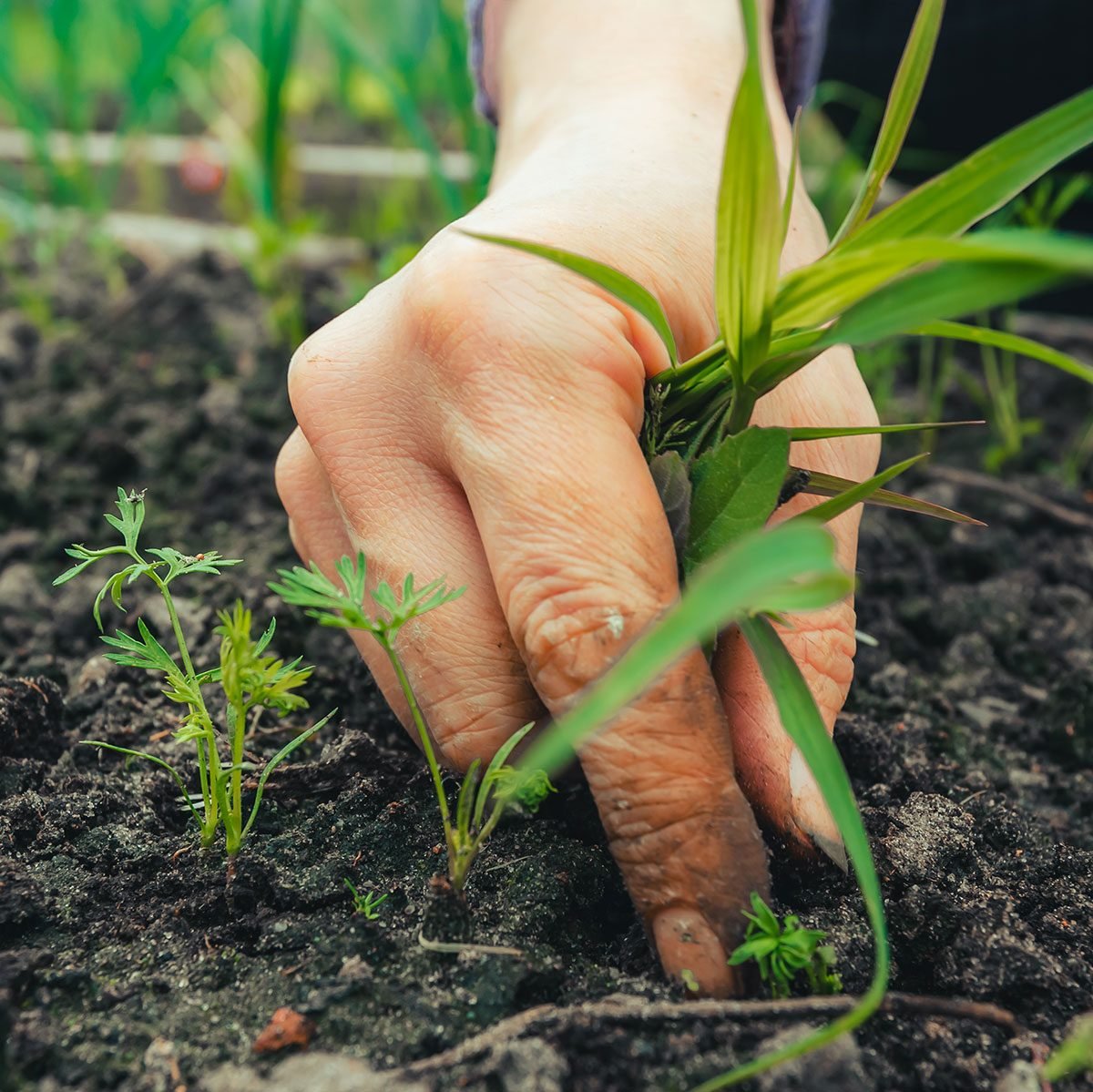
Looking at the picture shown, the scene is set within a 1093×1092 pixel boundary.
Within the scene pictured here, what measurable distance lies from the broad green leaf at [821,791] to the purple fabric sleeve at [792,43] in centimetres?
139

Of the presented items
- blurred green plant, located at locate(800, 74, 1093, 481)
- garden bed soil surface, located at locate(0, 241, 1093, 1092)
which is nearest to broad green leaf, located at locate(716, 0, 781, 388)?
garden bed soil surface, located at locate(0, 241, 1093, 1092)

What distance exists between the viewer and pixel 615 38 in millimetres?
1484

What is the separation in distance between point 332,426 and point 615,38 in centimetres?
75

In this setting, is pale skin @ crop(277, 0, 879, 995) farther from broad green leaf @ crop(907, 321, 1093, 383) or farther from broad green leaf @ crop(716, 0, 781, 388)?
broad green leaf @ crop(907, 321, 1093, 383)

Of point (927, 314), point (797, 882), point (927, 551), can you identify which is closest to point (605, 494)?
point (927, 314)

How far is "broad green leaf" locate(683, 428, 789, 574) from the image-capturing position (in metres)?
0.89

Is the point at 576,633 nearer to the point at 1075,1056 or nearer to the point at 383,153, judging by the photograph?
the point at 1075,1056

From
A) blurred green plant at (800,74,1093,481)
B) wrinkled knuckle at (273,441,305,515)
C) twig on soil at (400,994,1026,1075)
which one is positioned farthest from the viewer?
blurred green plant at (800,74,1093,481)

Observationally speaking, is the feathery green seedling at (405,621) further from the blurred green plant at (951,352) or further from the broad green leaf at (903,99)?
the blurred green plant at (951,352)

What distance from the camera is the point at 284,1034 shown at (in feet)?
2.82

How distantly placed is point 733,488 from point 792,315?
155 mm

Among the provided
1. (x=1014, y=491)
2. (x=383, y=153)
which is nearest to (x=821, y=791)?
(x=1014, y=491)

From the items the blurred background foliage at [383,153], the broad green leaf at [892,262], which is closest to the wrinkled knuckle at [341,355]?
the broad green leaf at [892,262]

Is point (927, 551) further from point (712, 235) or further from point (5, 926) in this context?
point (5, 926)
